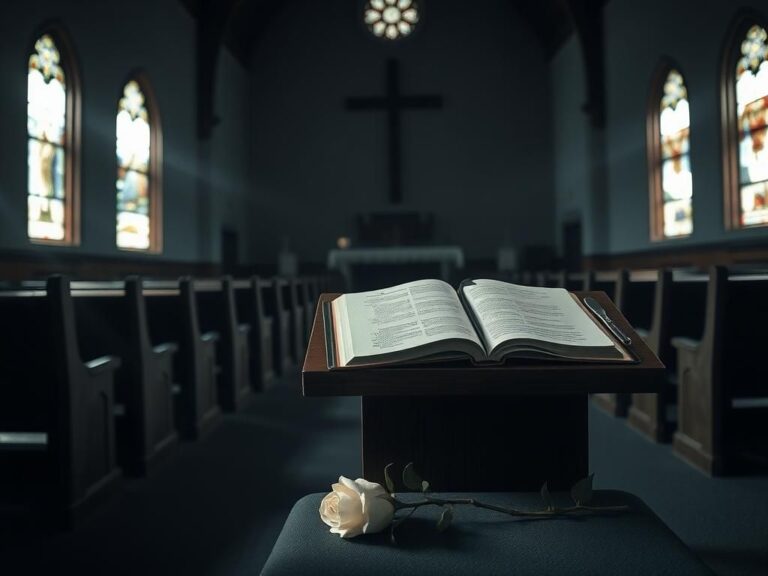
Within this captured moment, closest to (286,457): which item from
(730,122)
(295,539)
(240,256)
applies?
(295,539)

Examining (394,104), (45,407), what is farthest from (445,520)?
(394,104)

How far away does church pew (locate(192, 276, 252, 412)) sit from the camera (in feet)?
12.9

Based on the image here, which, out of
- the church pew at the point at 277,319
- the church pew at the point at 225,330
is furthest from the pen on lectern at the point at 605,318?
the church pew at the point at 277,319

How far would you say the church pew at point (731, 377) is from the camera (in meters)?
2.61

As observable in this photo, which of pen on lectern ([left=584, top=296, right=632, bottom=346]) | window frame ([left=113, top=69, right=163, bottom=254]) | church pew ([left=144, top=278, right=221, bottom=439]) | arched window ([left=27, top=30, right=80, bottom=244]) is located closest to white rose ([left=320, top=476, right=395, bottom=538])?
pen on lectern ([left=584, top=296, right=632, bottom=346])

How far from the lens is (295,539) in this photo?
39.3 inches

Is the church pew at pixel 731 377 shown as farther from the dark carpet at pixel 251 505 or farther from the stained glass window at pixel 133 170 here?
the stained glass window at pixel 133 170

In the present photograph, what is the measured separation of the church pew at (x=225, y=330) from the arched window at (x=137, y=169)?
16.2 feet

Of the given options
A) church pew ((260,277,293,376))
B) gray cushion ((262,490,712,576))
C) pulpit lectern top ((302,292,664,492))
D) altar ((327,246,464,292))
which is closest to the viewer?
gray cushion ((262,490,712,576))

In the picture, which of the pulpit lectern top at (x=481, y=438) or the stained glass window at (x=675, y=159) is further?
the stained glass window at (x=675, y=159)

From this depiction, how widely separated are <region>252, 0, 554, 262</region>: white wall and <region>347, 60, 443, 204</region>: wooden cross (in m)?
0.19

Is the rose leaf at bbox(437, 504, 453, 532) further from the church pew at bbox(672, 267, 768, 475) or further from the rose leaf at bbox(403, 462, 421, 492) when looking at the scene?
the church pew at bbox(672, 267, 768, 475)

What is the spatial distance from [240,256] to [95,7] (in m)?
5.58

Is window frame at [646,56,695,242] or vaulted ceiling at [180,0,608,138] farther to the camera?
vaulted ceiling at [180,0,608,138]
